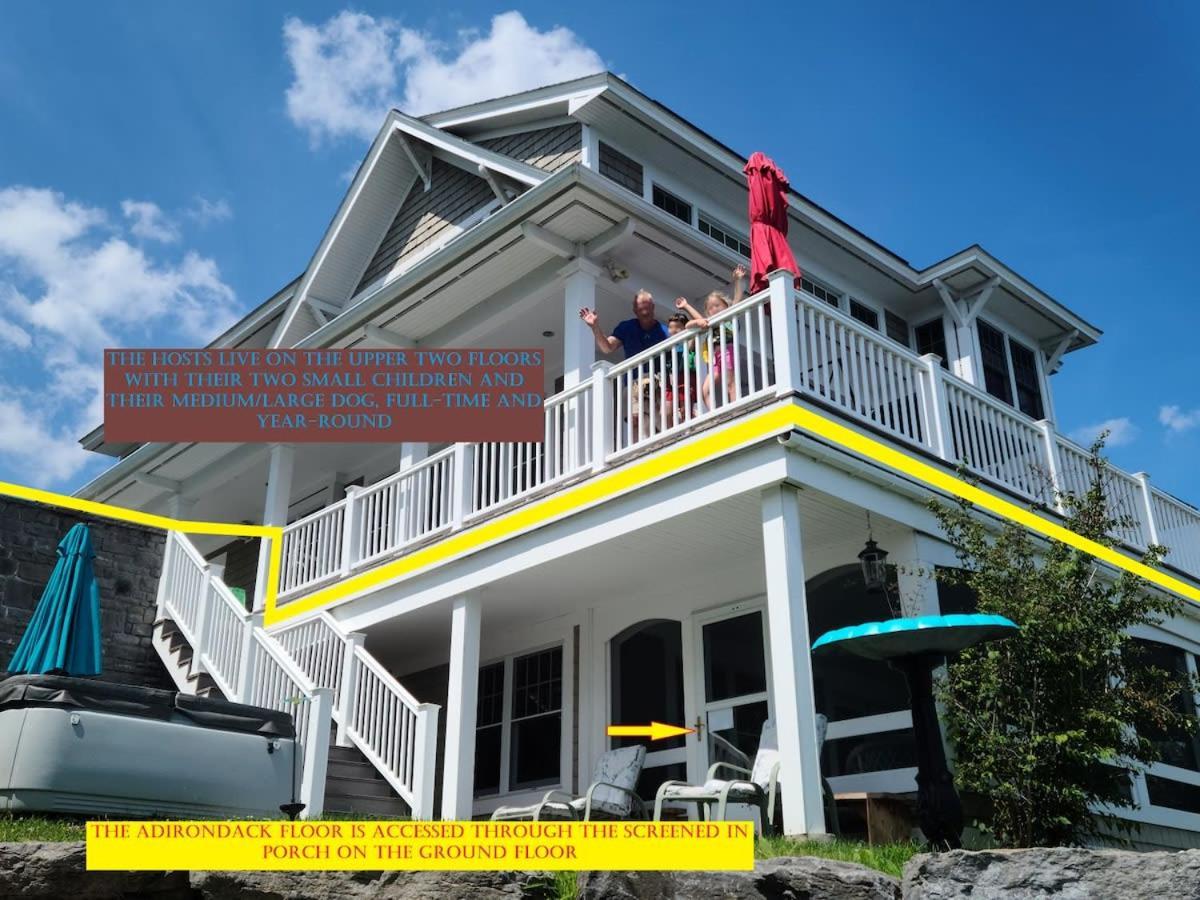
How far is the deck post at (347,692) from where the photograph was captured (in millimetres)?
10602

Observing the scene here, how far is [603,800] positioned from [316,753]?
2.37m

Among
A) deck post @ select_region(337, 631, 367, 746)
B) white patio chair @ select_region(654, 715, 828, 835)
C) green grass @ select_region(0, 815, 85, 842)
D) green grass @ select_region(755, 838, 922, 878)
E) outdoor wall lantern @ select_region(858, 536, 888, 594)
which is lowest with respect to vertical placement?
green grass @ select_region(755, 838, 922, 878)

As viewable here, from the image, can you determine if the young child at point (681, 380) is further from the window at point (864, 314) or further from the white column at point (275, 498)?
the white column at point (275, 498)

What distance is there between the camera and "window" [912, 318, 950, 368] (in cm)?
1509

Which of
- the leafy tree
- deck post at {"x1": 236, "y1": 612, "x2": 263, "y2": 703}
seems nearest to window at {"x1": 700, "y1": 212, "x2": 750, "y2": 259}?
deck post at {"x1": 236, "y1": 612, "x2": 263, "y2": 703}

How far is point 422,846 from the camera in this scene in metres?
6.11

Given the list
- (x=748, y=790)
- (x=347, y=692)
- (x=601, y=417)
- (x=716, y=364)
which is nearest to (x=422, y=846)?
(x=748, y=790)

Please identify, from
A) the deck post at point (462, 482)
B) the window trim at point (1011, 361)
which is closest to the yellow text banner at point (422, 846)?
the deck post at point (462, 482)

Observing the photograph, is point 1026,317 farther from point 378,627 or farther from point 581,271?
point 378,627

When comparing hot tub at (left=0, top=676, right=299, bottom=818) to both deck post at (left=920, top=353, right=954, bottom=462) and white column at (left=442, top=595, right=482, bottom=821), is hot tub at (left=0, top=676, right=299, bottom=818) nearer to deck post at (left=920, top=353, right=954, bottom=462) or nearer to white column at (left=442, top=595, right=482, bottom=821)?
white column at (left=442, top=595, right=482, bottom=821)

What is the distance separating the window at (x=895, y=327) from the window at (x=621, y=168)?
4.08 m

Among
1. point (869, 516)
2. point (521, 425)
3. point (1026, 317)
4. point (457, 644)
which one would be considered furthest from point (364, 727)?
point (1026, 317)

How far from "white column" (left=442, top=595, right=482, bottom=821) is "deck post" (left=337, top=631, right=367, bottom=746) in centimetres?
99
